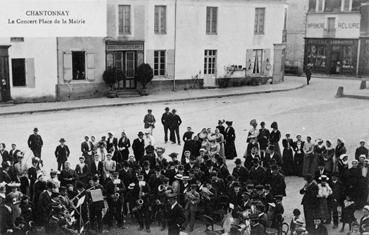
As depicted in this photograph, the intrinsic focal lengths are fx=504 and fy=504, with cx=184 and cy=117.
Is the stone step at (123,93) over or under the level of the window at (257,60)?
under

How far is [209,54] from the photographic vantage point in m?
35.8

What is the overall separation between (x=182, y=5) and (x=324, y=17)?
18752mm

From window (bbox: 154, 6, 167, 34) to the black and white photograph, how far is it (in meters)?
0.13

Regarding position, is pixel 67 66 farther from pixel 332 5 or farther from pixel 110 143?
pixel 332 5

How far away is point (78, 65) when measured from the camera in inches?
1226

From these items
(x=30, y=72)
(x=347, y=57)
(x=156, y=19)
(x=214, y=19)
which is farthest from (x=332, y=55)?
(x=30, y=72)

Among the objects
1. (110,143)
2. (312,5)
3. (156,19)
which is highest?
(312,5)

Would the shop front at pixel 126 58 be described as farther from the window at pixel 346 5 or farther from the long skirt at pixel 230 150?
the window at pixel 346 5

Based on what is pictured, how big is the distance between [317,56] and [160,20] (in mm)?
20700

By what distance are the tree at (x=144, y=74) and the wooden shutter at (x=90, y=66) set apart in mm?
2815

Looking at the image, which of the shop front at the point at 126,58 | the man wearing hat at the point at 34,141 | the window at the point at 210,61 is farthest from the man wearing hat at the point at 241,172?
the window at the point at 210,61

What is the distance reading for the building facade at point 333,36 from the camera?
4556 cm

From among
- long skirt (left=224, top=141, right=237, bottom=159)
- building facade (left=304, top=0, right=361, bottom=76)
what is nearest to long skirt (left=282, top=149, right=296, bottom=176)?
long skirt (left=224, top=141, right=237, bottom=159)

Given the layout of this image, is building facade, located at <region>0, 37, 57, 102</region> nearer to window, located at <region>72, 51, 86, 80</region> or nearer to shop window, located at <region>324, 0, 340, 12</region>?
window, located at <region>72, 51, 86, 80</region>
